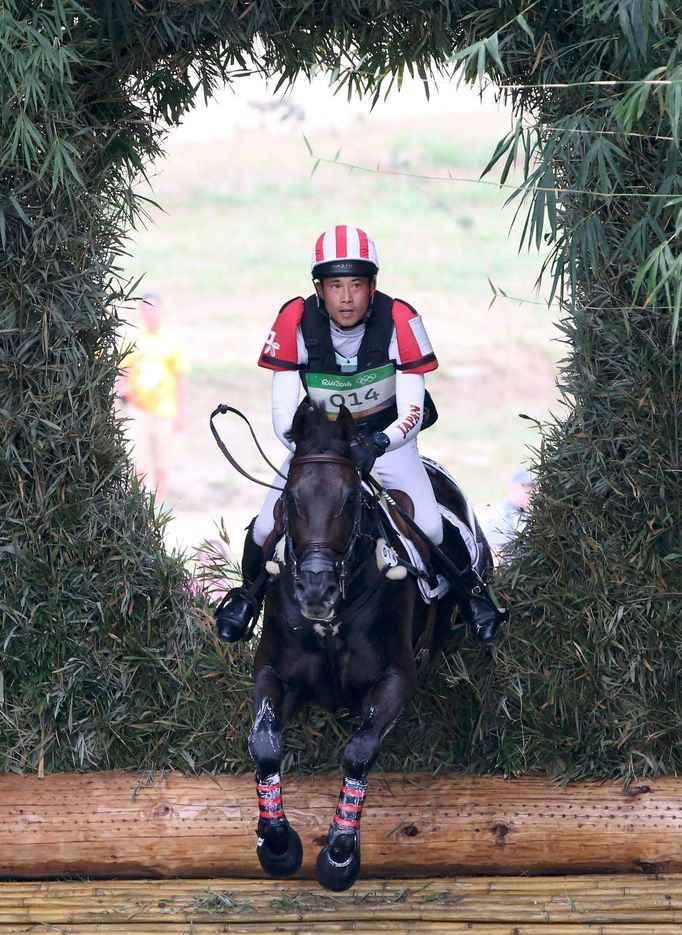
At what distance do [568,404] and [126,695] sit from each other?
2602mm

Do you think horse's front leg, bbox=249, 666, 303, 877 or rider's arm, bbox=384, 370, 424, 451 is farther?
rider's arm, bbox=384, 370, 424, 451


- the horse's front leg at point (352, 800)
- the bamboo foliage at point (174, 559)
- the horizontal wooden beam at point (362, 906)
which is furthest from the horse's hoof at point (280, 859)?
the bamboo foliage at point (174, 559)

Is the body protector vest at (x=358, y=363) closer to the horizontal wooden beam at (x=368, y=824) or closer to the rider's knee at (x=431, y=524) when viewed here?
the rider's knee at (x=431, y=524)

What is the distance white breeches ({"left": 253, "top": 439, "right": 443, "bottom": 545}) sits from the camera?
619cm

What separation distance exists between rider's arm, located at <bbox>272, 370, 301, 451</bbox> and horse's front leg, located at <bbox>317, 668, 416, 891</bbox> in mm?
1343

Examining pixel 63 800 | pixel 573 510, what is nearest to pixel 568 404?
pixel 573 510

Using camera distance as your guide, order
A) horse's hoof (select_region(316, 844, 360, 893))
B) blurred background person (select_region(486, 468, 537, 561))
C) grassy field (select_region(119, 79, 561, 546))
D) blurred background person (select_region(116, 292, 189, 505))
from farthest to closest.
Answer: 1. grassy field (select_region(119, 79, 561, 546))
2. blurred background person (select_region(116, 292, 189, 505))
3. blurred background person (select_region(486, 468, 537, 561))
4. horse's hoof (select_region(316, 844, 360, 893))

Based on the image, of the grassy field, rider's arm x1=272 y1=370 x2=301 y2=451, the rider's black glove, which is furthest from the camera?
Result: the grassy field

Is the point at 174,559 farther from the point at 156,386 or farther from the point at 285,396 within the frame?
the point at 156,386

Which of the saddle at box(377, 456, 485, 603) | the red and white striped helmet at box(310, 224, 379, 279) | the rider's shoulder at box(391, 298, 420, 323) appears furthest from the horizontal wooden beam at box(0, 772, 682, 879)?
the red and white striped helmet at box(310, 224, 379, 279)

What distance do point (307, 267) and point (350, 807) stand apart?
57.6ft

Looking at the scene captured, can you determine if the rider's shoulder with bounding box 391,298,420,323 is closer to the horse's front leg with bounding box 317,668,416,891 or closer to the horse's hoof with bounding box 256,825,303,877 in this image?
the horse's front leg with bounding box 317,668,416,891

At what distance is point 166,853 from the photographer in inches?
244

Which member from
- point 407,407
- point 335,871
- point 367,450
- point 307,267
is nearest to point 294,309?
point 407,407
